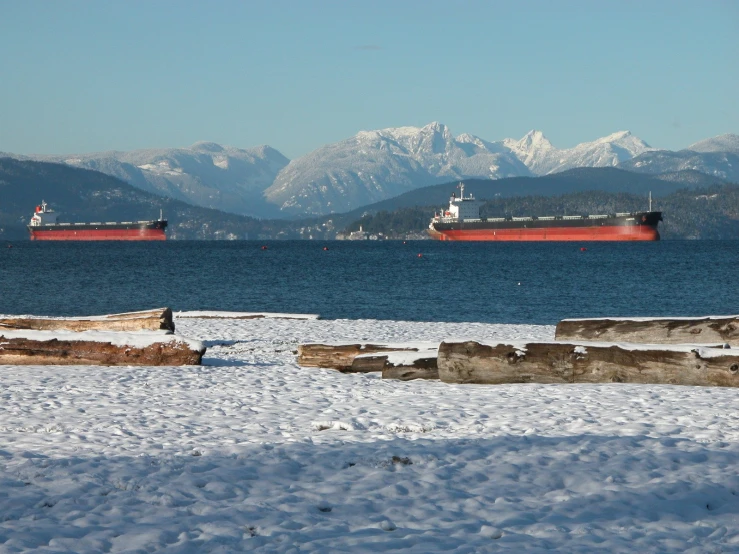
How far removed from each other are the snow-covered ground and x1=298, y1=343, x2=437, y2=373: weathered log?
1.03 meters

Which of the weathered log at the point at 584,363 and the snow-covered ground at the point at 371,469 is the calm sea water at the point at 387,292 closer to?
the weathered log at the point at 584,363

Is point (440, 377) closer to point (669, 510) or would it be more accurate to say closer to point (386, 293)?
point (669, 510)

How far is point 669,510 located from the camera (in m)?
6.82

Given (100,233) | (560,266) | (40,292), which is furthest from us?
(100,233)

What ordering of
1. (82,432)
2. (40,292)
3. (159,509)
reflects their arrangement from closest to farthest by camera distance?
(159,509), (82,432), (40,292)

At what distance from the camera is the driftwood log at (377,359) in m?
12.9

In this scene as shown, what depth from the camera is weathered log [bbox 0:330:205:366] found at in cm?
1406

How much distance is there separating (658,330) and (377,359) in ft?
14.5

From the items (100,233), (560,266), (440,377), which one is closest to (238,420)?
(440,377)

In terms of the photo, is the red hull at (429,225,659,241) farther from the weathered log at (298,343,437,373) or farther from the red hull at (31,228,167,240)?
the weathered log at (298,343,437,373)

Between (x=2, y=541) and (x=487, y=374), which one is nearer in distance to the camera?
(x=2, y=541)

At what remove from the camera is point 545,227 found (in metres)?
148

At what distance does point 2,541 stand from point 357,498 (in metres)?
2.64

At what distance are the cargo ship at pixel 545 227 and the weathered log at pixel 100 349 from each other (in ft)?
432
